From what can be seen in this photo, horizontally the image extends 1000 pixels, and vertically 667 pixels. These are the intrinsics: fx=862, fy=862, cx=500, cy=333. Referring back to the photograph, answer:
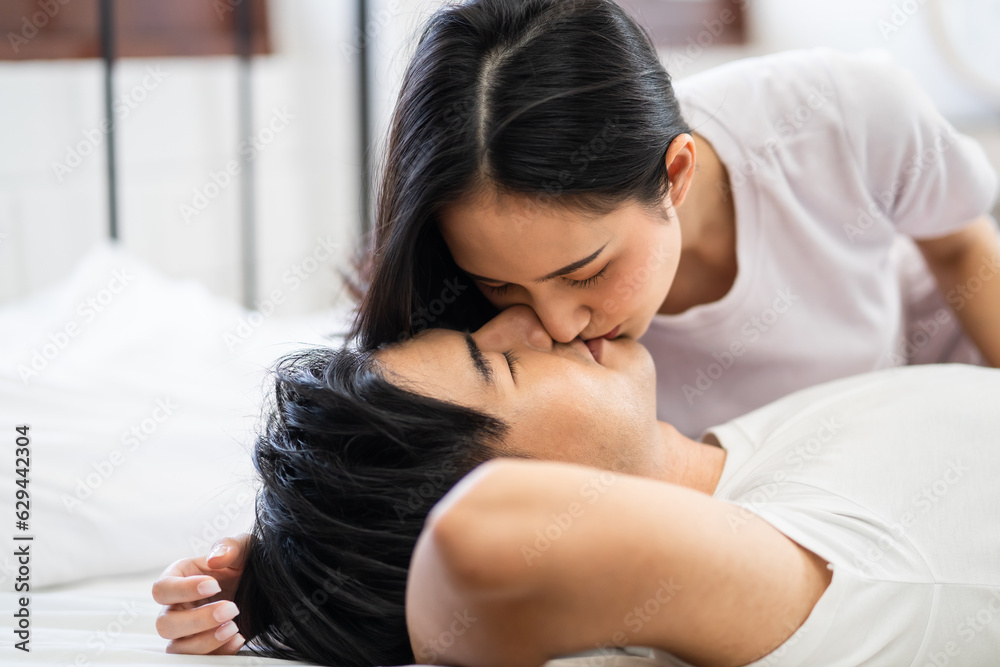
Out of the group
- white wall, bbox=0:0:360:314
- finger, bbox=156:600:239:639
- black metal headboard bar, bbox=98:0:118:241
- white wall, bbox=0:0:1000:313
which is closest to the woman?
finger, bbox=156:600:239:639

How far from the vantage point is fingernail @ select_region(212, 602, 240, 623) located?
0.82 meters

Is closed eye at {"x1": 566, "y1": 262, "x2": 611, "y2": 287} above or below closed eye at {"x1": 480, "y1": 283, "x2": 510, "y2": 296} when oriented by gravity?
above

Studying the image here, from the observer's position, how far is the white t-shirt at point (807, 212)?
4.18 ft

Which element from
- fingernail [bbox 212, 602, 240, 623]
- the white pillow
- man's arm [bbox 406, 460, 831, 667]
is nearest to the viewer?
man's arm [bbox 406, 460, 831, 667]

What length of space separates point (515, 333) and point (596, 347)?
108 mm

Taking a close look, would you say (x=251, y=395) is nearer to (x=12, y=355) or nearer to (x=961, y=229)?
(x=12, y=355)

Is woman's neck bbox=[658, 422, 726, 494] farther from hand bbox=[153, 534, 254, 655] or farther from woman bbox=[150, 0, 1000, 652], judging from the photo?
hand bbox=[153, 534, 254, 655]

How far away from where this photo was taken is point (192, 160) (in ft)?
7.79

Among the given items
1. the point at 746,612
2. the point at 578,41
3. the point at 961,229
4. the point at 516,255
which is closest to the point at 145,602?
the point at 516,255

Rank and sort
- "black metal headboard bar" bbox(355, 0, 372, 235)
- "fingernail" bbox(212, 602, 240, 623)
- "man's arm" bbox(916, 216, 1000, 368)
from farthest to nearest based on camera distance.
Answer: "black metal headboard bar" bbox(355, 0, 372, 235) → "man's arm" bbox(916, 216, 1000, 368) → "fingernail" bbox(212, 602, 240, 623)

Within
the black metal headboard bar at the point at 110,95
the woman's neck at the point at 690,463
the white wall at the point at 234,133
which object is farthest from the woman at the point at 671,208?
the black metal headboard bar at the point at 110,95

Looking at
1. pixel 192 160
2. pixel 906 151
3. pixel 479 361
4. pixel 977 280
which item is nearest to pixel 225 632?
pixel 479 361

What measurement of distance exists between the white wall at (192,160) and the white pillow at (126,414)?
1.01 feet

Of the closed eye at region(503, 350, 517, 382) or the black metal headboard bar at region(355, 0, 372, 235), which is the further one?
the black metal headboard bar at region(355, 0, 372, 235)
